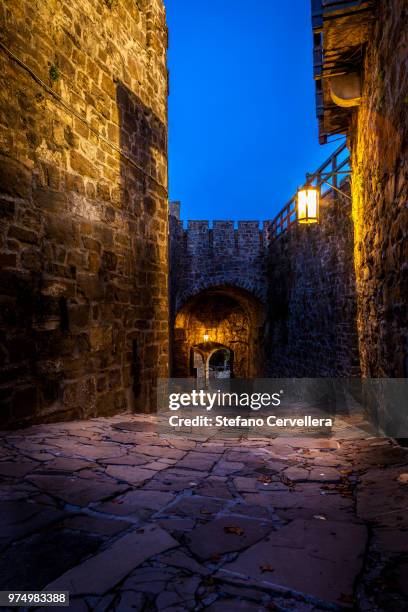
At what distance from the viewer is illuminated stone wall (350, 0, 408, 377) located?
2957 mm

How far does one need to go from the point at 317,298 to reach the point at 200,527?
8.64m

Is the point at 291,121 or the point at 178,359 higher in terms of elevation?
the point at 291,121

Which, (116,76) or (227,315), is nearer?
(116,76)

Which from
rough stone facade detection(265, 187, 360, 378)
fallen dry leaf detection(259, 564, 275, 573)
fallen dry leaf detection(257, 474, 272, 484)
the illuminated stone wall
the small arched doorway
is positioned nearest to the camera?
fallen dry leaf detection(259, 564, 275, 573)

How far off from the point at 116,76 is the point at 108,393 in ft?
12.1

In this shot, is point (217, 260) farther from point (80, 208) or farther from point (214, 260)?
point (80, 208)

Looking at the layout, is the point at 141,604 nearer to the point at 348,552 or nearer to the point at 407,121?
the point at 348,552

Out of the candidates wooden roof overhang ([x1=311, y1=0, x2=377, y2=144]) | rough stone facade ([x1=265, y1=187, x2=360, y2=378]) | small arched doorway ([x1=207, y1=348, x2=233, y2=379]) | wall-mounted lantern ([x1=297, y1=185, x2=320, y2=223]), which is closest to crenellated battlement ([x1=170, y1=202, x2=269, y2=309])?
rough stone facade ([x1=265, y1=187, x2=360, y2=378])

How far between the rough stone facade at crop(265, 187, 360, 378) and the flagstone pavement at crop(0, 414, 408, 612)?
527 cm

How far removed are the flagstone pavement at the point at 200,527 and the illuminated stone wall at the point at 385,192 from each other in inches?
42.6

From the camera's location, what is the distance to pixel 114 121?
15.5 ft

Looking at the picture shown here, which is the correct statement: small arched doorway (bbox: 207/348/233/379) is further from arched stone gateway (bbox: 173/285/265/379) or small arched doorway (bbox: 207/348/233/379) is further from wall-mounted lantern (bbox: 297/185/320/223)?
wall-mounted lantern (bbox: 297/185/320/223)

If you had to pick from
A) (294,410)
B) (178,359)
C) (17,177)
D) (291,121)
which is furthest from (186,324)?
(291,121)

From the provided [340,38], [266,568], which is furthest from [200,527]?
[340,38]
